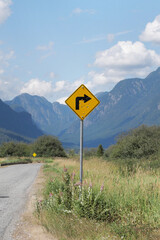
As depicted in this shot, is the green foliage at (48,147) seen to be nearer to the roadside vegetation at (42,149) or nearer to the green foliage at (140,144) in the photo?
the roadside vegetation at (42,149)

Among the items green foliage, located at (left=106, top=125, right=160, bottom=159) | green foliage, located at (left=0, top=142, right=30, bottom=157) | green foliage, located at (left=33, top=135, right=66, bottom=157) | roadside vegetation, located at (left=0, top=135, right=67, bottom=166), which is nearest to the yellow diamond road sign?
green foliage, located at (left=106, top=125, right=160, bottom=159)

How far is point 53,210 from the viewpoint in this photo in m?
7.00

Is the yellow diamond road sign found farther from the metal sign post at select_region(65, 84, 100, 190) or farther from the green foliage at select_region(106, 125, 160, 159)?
the green foliage at select_region(106, 125, 160, 159)

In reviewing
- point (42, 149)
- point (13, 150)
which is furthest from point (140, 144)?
point (13, 150)

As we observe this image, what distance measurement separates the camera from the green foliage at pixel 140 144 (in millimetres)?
35375

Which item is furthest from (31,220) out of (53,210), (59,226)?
(59,226)

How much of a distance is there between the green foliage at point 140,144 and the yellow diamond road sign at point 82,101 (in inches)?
1078

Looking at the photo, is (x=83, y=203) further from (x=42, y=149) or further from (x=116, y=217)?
(x=42, y=149)

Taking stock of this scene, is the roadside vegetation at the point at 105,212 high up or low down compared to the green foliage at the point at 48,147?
down

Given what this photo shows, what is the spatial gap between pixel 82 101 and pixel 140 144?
1193 inches

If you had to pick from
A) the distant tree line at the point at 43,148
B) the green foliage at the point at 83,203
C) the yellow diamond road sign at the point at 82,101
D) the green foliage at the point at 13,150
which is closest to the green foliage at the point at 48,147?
the distant tree line at the point at 43,148

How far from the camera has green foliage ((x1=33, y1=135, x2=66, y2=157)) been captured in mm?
78000

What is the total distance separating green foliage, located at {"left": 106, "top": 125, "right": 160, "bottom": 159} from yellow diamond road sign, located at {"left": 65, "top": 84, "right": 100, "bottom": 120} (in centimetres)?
2739

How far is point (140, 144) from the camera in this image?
37469 millimetres
